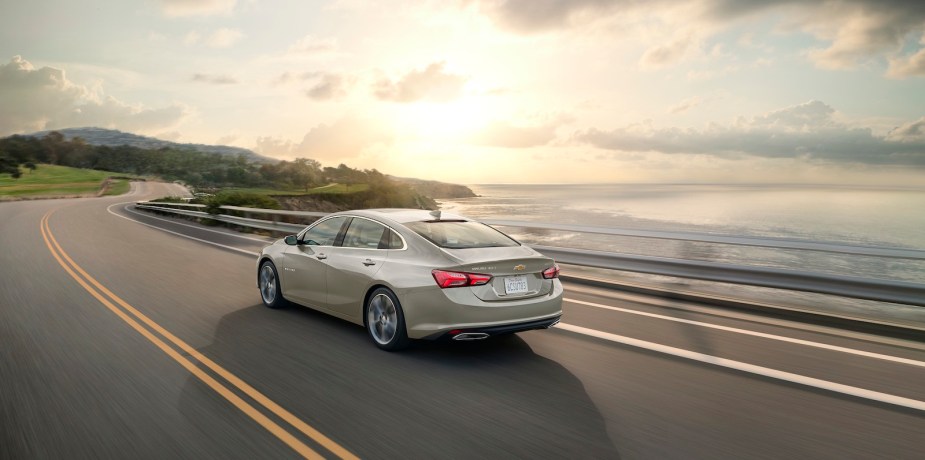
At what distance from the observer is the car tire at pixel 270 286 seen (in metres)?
8.38

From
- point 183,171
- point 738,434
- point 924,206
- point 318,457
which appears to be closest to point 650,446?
point 738,434

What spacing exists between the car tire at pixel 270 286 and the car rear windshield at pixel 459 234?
2.77m

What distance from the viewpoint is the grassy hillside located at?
300 feet

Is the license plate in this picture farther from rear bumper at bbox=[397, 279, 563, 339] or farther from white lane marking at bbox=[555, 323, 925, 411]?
white lane marking at bbox=[555, 323, 925, 411]

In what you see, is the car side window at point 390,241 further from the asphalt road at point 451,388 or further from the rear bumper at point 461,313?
the asphalt road at point 451,388

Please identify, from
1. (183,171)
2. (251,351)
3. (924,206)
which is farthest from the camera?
(183,171)

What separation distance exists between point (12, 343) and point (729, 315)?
28.4 ft

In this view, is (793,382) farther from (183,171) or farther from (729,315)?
(183,171)

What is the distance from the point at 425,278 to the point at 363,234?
145 cm

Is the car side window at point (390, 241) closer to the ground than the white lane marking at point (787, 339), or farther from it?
farther from it

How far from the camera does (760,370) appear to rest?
5.69m

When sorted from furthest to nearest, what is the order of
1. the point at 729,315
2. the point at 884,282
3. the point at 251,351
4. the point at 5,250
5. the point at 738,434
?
the point at 5,250
the point at 729,315
the point at 884,282
the point at 251,351
the point at 738,434

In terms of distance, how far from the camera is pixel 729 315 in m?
8.12

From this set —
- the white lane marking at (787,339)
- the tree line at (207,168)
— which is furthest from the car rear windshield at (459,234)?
the tree line at (207,168)
